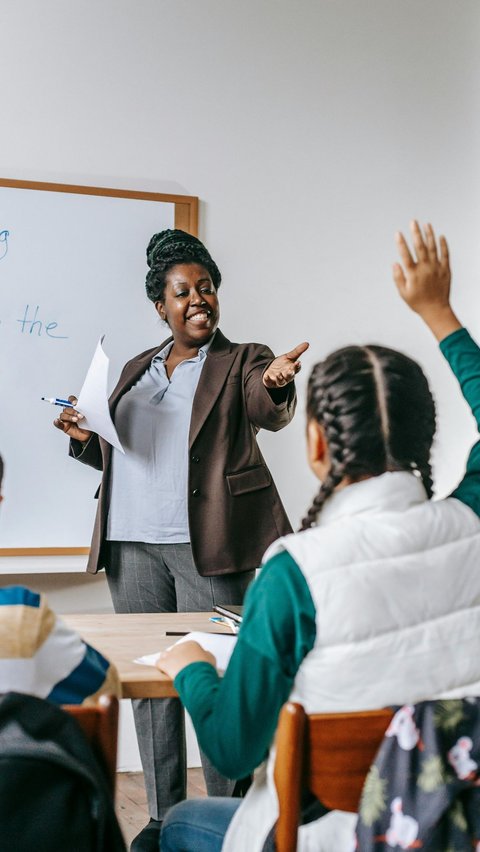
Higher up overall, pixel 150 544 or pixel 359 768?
pixel 150 544

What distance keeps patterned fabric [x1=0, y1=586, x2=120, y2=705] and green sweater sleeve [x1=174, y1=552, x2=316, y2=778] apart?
170mm

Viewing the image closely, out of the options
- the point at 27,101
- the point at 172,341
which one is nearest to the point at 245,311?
the point at 172,341

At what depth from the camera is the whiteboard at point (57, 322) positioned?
278 centimetres

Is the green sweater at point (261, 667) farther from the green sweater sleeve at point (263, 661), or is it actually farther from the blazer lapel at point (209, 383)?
the blazer lapel at point (209, 383)

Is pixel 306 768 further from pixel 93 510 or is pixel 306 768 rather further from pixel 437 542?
pixel 93 510

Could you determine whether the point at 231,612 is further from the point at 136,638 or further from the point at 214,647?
the point at 214,647

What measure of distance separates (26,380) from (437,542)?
6.38 feet

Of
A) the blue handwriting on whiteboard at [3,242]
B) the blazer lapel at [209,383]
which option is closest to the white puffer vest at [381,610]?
the blazer lapel at [209,383]

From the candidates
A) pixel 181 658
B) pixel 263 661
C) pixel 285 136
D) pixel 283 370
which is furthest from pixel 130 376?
pixel 263 661

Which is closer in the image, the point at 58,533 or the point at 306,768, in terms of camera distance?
the point at 306,768

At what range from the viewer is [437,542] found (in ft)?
3.58

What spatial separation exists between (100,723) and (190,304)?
1.55 meters

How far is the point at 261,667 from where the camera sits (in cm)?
103

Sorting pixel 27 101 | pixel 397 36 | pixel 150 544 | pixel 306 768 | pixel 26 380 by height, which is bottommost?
pixel 306 768
